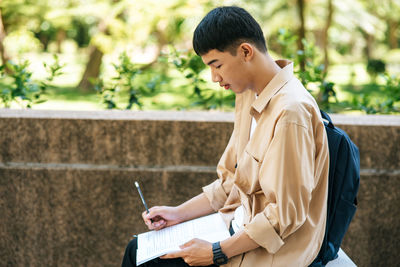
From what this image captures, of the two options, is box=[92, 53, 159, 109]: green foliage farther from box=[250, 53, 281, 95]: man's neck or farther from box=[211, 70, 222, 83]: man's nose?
box=[250, 53, 281, 95]: man's neck

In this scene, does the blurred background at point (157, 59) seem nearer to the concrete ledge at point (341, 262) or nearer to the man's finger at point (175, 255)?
the concrete ledge at point (341, 262)

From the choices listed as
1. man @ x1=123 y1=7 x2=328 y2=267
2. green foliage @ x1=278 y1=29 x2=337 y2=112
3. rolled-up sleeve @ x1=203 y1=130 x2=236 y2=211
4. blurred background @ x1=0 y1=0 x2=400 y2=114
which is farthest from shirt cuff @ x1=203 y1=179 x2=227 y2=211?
green foliage @ x1=278 y1=29 x2=337 y2=112

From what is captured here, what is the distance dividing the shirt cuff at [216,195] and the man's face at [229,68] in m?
0.59

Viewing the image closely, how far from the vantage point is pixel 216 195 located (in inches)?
92.1

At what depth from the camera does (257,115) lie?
6.31ft

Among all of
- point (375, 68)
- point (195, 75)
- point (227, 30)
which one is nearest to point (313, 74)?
point (195, 75)

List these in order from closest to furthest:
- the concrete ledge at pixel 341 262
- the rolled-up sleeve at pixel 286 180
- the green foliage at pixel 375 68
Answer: the rolled-up sleeve at pixel 286 180, the concrete ledge at pixel 341 262, the green foliage at pixel 375 68

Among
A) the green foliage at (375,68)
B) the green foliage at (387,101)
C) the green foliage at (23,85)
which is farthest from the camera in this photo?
the green foliage at (375,68)

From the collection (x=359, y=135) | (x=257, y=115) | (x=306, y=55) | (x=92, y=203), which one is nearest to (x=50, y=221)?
(x=92, y=203)

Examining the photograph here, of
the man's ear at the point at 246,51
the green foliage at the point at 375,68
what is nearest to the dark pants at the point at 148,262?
the man's ear at the point at 246,51

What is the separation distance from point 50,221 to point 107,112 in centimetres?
79

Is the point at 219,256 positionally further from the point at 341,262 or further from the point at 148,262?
the point at 341,262

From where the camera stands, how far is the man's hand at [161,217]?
7.45 feet

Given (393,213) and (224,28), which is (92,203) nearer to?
(224,28)
